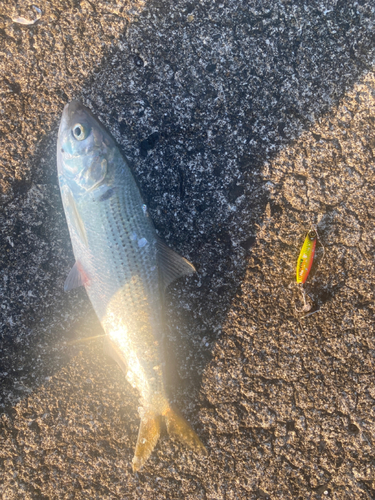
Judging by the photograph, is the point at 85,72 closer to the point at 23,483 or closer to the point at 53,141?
the point at 53,141

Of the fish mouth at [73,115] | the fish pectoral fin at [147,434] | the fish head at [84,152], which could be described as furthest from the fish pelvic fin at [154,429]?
the fish mouth at [73,115]

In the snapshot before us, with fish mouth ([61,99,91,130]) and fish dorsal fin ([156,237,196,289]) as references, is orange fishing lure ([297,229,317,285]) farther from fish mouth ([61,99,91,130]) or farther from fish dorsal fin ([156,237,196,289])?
fish mouth ([61,99,91,130])

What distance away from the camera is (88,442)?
250 cm

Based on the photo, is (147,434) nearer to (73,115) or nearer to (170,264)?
(170,264)

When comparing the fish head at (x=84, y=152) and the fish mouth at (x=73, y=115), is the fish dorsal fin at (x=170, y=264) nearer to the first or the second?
the fish head at (x=84, y=152)

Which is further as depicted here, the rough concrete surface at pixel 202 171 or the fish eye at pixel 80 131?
the rough concrete surface at pixel 202 171

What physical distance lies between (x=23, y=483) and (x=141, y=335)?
161 centimetres

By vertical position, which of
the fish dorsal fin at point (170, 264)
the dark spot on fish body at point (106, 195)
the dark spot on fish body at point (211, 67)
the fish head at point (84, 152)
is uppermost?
the dark spot on fish body at point (211, 67)

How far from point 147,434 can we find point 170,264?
1.35m

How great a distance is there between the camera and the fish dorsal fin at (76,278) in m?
2.35

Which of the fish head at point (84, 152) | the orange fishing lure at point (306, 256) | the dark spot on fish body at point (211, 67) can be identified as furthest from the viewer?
the dark spot on fish body at point (211, 67)

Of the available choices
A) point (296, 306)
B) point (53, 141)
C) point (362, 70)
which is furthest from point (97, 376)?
point (362, 70)

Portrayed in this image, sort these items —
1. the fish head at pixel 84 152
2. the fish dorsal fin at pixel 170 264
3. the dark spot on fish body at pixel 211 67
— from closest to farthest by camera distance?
the fish head at pixel 84 152 → the fish dorsal fin at pixel 170 264 → the dark spot on fish body at pixel 211 67

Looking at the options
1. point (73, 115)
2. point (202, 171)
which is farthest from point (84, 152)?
point (202, 171)
